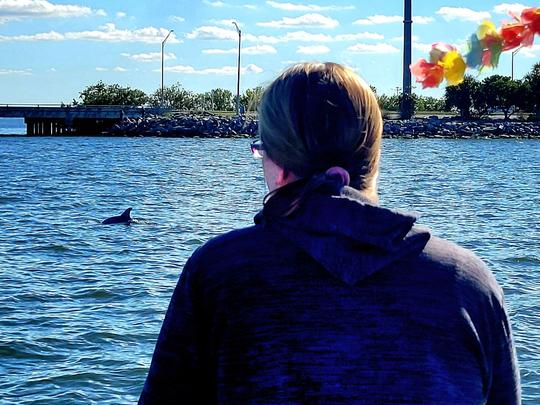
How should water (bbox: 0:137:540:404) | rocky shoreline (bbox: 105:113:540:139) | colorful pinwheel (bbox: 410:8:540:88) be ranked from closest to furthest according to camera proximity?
colorful pinwheel (bbox: 410:8:540:88), water (bbox: 0:137:540:404), rocky shoreline (bbox: 105:113:540:139)

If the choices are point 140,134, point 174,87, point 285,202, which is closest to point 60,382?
point 285,202

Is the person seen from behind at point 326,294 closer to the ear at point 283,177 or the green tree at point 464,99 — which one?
the ear at point 283,177

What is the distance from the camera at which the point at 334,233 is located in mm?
1966

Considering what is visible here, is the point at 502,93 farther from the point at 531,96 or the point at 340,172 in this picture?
the point at 340,172

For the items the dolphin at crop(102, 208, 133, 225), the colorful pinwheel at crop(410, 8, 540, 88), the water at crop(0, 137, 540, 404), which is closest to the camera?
the colorful pinwheel at crop(410, 8, 540, 88)

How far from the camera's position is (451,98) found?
96.0 metres

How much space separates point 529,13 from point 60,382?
25.2 feet

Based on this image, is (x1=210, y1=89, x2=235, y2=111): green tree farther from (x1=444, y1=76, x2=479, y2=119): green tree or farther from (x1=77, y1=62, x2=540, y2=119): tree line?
(x1=444, y1=76, x2=479, y2=119): green tree

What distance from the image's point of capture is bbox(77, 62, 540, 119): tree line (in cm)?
9162

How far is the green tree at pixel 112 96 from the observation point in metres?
99.9

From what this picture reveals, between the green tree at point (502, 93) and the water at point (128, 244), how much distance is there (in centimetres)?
4813

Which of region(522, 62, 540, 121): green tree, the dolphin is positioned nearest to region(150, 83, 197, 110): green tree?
region(522, 62, 540, 121): green tree

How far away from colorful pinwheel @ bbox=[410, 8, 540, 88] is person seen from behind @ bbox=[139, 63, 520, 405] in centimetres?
19

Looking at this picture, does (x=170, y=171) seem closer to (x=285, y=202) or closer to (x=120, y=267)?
(x=120, y=267)
